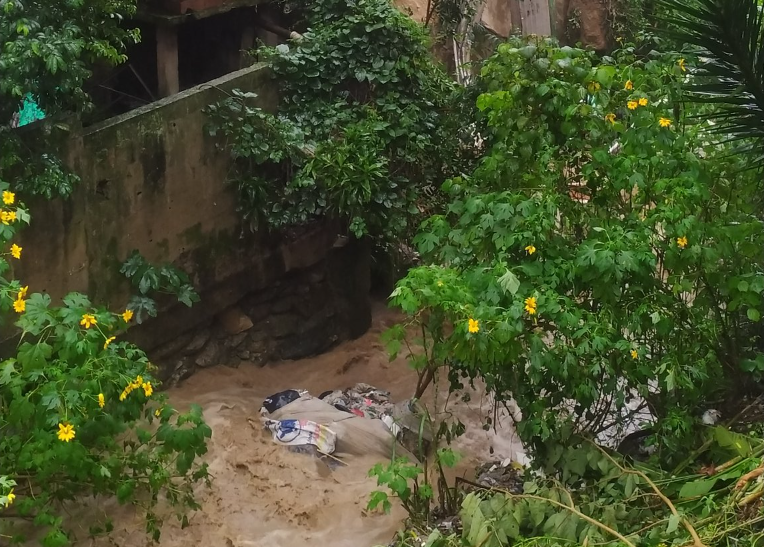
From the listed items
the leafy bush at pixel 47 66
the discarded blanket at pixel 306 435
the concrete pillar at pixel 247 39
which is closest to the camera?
the leafy bush at pixel 47 66

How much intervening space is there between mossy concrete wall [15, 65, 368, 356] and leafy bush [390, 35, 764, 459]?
75.3 inches

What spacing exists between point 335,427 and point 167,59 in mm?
2882

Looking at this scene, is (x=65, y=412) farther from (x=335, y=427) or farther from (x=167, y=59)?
(x=167, y=59)

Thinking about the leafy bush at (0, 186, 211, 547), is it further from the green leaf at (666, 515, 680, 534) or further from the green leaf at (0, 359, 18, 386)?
the green leaf at (666, 515, 680, 534)

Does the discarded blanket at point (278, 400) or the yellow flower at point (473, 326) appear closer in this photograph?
the yellow flower at point (473, 326)

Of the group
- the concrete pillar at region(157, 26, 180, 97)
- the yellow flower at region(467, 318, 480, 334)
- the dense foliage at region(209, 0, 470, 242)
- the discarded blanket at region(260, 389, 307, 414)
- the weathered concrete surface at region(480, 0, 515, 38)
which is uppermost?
the weathered concrete surface at region(480, 0, 515, 38)

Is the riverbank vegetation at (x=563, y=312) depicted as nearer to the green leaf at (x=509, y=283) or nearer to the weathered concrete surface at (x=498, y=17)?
the green leaf at (x=509, y=283)

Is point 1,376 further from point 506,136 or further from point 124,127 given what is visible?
point 506,136

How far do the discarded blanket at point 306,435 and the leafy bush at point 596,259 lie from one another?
1.38 meters

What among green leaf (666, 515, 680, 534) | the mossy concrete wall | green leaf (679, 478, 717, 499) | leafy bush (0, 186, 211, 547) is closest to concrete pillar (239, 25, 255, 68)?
the mossy concrete wall

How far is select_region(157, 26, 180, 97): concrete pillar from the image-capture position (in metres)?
5.21

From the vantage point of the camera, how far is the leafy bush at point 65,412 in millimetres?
2857

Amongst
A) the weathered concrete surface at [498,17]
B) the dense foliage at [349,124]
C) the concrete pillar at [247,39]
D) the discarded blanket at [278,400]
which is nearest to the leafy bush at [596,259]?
the dense foliage at [349,124]

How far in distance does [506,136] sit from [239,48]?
3.30m
